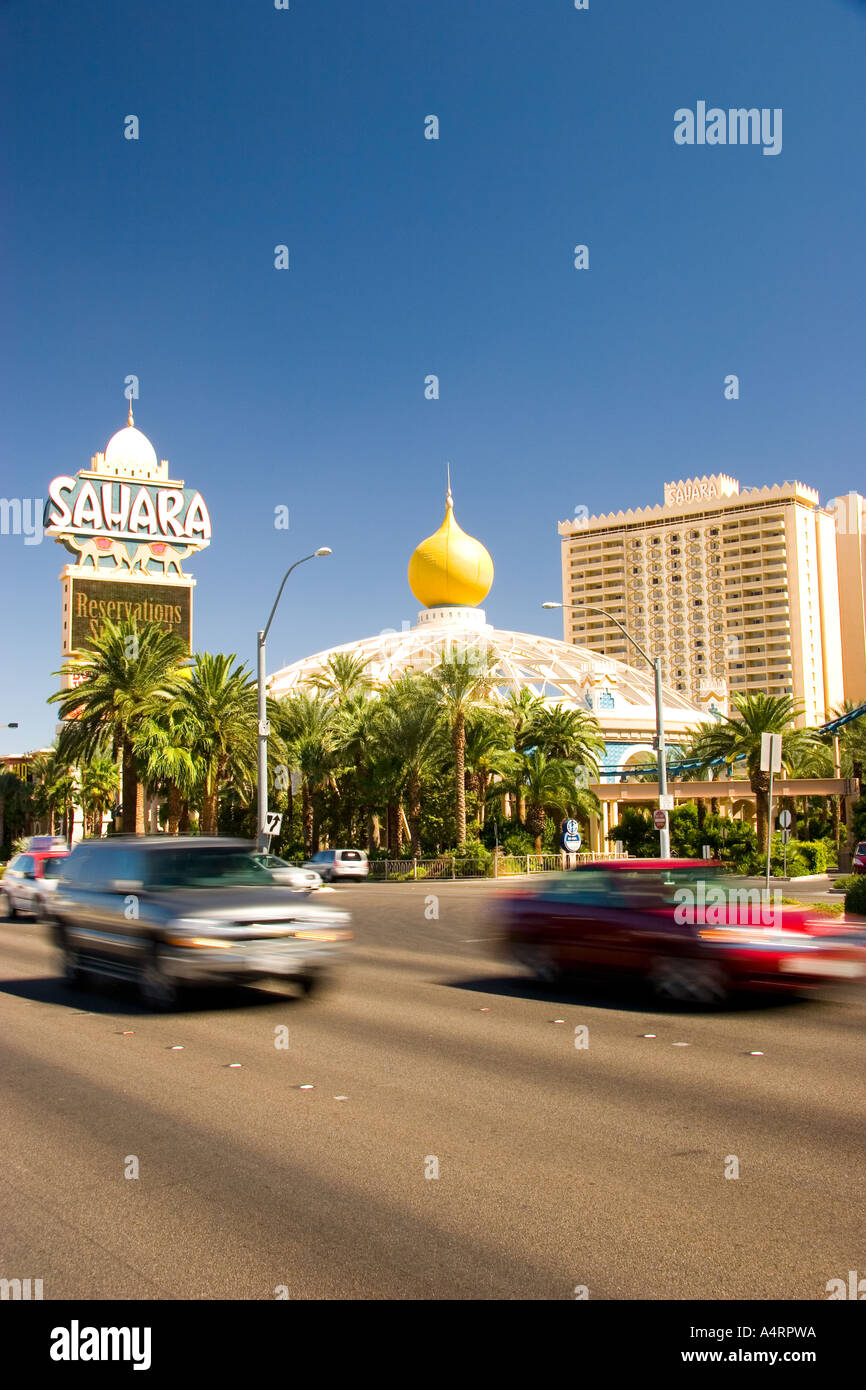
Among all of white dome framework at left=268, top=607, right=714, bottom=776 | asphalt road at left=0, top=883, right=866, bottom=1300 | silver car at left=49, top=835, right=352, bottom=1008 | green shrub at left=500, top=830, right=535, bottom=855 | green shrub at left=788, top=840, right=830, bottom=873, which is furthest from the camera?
white dome framework at left=268, top=607, right=714, bottom=776

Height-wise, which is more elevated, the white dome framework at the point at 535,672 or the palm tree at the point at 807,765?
the white dome framework at the point at 535,672

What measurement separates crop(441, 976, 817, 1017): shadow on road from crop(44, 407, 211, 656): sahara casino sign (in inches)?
2606

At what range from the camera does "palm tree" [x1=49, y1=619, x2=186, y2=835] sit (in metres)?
39.3

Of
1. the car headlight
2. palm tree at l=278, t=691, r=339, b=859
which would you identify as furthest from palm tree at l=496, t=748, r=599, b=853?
the car headlight

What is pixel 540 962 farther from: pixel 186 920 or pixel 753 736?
pixel 753 736

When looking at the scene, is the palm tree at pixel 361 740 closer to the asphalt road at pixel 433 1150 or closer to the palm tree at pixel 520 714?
the palm tree at pixel 520 714

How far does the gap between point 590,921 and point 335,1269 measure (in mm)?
6952

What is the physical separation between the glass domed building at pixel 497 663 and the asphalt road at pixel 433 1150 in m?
41.5

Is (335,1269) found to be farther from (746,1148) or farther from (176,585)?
(176,585)

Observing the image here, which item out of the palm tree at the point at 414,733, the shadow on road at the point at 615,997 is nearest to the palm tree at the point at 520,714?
the palm tree at the point at 414,733

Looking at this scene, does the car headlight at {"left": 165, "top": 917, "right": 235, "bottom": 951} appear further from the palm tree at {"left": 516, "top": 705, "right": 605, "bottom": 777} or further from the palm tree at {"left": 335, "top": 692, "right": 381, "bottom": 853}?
the palm tree at {"left": 516, "top": 705, "right": 605, "bottom": 777}

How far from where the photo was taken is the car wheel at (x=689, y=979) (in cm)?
1066

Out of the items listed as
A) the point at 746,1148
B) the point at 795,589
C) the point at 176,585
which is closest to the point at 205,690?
the point at 746,1148

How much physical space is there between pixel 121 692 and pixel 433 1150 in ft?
114
